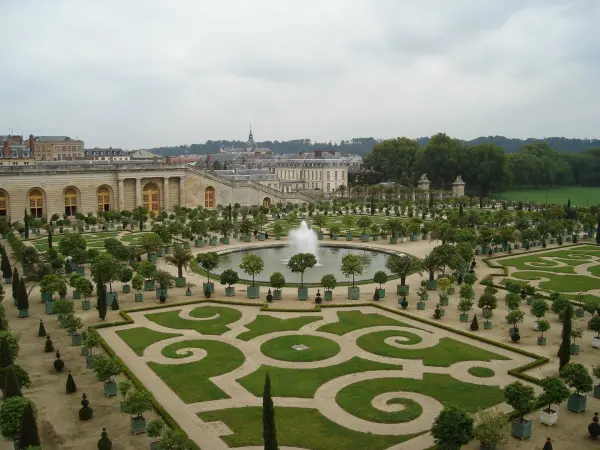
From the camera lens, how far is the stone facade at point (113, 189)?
234ft

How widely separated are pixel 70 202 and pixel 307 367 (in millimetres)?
60661

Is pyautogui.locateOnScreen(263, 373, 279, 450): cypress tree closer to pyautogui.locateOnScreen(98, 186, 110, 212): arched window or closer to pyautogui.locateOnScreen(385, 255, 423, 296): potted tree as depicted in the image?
pyautogui.locateOnScreen(385, 255, 423, 296): potted tree

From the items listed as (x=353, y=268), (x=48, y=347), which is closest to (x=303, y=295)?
(x=353, y=268)

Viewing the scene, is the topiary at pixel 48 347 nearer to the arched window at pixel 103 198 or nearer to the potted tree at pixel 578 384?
the potted tree at pixel 578 384

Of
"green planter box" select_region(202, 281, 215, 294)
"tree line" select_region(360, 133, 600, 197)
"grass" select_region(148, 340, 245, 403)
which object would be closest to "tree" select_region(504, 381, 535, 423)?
"grass" select_region(148, 340, 245, 403)

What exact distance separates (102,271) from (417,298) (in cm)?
1986

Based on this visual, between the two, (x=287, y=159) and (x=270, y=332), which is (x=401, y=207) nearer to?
(x=287, y=159)

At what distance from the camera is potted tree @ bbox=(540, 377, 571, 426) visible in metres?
19.4

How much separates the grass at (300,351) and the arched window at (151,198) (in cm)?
5801

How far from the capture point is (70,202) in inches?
2987

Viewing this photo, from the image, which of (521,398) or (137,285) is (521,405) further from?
(137,285)

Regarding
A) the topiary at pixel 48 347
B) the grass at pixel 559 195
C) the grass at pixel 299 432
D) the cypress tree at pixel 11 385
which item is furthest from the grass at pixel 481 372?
the grass at pixel 559 195

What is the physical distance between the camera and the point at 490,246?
52156 millimetres

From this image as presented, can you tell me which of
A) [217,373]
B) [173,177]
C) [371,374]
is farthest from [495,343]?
[173,177]
